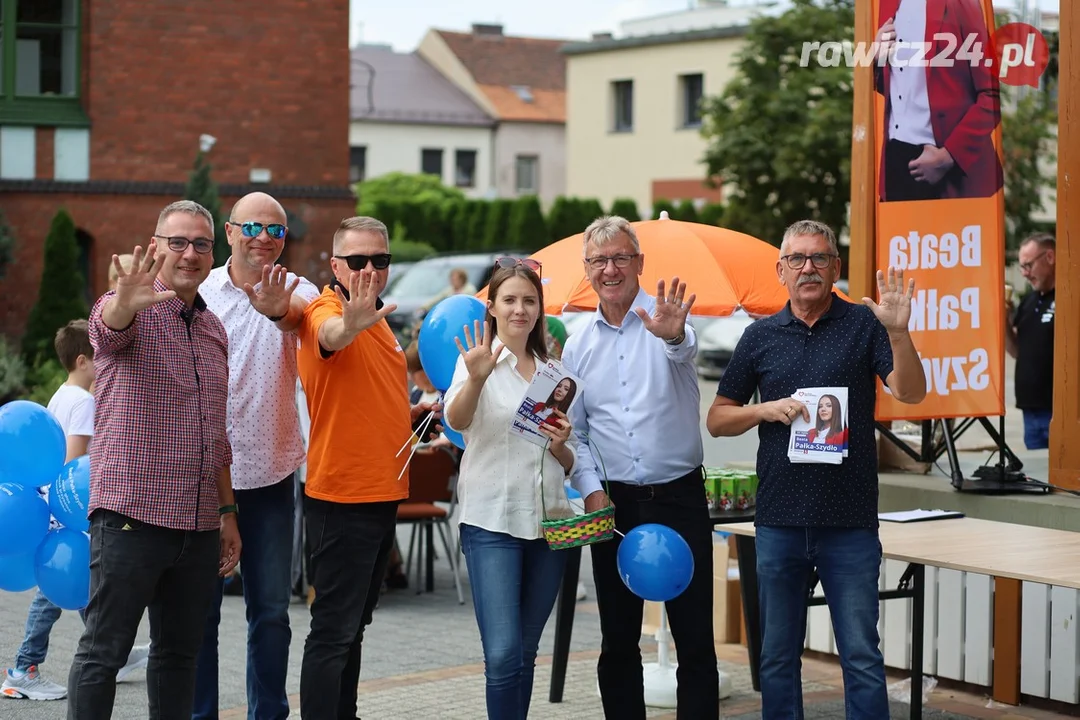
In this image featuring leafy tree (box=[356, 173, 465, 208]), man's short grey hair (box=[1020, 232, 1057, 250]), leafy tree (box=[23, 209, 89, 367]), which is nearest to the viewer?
man's short grey hair (box=[1020, 232, 1057, 250])

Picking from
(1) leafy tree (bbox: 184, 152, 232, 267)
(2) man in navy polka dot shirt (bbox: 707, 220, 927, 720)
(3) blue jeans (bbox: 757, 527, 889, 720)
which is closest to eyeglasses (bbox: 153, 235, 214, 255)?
(2) man in navy polka dot shirt (bbox: 707, 220, 927, 720)

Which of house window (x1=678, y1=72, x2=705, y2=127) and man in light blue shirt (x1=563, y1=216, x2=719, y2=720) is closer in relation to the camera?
man in light blue shirt (x1=563, y1=216, x2=719, y2=720)

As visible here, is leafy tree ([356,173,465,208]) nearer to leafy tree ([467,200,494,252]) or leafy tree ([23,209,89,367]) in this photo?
leafy tree ([467,200,494,252])

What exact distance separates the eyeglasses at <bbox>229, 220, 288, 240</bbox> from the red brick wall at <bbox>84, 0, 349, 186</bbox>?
45.6 ft

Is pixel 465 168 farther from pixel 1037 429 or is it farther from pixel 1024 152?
pixel 1037 429

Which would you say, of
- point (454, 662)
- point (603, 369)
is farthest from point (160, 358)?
point (454, 662)

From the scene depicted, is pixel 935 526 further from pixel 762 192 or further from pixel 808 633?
pixel 762 192

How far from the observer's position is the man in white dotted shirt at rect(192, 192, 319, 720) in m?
5.48

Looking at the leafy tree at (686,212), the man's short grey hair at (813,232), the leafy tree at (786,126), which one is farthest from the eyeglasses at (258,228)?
the leafy tree at (686,212)

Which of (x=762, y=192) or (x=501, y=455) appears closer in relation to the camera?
(x=501, y=455)

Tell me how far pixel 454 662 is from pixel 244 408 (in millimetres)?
2756

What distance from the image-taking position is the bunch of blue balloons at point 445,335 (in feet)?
19.4

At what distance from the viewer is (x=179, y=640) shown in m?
5.07

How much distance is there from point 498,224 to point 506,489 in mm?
41218
